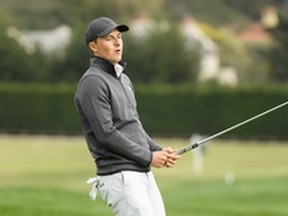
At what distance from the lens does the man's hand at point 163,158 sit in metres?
7.27

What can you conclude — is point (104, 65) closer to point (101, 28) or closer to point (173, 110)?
point (101, 28)

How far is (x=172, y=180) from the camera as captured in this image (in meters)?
30.5

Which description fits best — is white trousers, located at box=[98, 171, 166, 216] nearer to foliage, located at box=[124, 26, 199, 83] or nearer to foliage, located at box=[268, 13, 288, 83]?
foliage, located at box=[124, 26, 199, 83]

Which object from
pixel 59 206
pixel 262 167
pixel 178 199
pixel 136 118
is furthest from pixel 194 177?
pixel 136 118

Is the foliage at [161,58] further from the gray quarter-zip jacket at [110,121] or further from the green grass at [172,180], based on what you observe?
the gray quarter-zip jacket at [110,121]

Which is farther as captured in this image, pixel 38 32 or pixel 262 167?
pixel 38 32

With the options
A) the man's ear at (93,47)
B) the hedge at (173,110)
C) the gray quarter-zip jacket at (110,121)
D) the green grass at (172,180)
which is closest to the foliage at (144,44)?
the hedge at (173,110)

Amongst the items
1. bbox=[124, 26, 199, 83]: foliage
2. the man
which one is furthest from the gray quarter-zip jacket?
bbox=[124, 26, 199, 83]: foliage

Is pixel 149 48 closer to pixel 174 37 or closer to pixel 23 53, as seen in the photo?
pixel 174 37

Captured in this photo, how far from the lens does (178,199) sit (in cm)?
2047

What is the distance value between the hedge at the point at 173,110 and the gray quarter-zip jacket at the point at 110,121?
167 ft

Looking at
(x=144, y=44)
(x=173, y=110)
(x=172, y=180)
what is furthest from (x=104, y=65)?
(x=144, y=44)

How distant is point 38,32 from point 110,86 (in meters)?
89.4

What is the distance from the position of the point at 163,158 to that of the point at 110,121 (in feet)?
1.43
